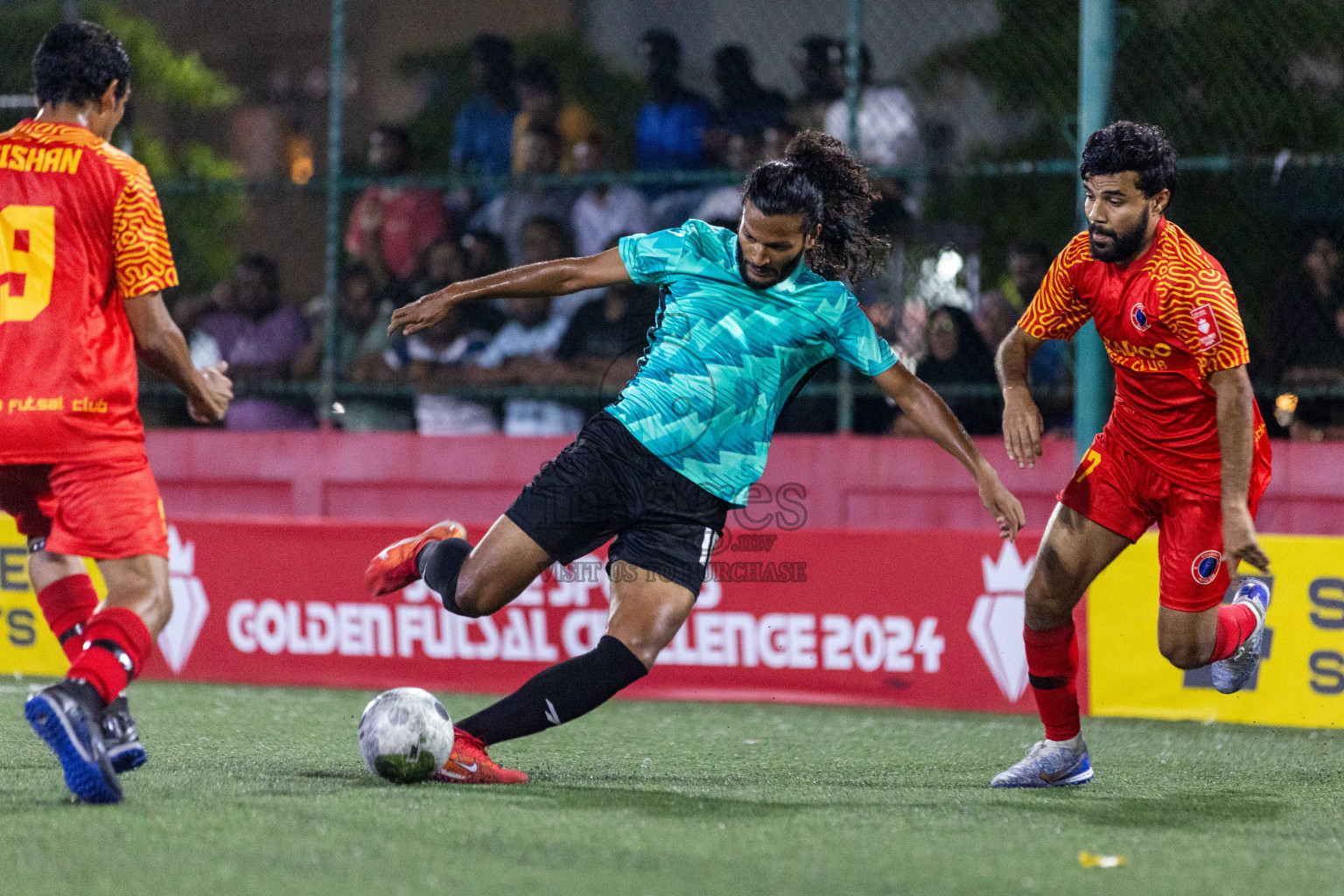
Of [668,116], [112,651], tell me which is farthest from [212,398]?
[668,116]

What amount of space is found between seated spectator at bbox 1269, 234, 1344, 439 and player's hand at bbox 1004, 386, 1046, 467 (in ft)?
9.88

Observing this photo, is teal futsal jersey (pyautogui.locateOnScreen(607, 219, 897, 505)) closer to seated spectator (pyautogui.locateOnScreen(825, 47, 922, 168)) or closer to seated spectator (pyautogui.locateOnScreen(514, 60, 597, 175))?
seated spectator (pyautogui.locateOnScreen(825, 47, 922, 168))

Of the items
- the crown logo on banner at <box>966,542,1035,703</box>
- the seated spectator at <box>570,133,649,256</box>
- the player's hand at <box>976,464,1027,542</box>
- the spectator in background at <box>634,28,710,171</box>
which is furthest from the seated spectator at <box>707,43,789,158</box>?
the player's hand at <box>976,464,1027,542</box>

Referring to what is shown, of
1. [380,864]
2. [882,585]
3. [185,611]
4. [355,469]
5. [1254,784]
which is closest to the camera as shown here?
[380,864]

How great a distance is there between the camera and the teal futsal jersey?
16.0ft

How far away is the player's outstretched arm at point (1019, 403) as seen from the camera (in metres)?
5.20

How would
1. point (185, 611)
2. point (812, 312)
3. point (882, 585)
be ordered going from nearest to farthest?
point (812, 312), point (882, 585), point (185, 611)

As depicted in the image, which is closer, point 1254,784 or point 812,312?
point 812,312

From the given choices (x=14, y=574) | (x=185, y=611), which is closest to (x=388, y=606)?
(x=185, y=611)

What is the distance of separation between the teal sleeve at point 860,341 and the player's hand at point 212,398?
1.78m

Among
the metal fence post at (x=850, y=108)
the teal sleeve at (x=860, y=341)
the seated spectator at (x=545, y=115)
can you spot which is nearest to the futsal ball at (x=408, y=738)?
the teal sleeve at (x=860, y=341)

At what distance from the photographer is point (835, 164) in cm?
498

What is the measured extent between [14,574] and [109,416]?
13.2 ft

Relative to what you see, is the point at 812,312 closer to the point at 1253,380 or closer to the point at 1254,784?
the point at 1254,784
